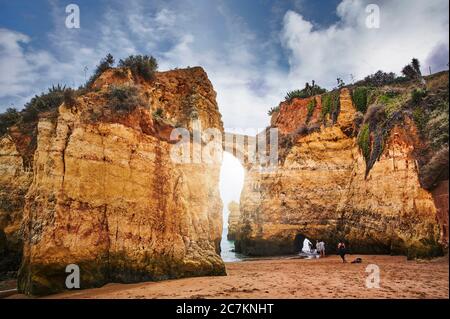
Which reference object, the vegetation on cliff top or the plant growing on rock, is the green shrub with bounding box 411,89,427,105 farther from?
the plant growing on rock

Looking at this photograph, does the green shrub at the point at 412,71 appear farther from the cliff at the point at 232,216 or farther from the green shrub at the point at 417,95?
the cliff at the point at 232,216

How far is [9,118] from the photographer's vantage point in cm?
1728

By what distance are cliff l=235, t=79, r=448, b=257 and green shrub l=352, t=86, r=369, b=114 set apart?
0.43 m

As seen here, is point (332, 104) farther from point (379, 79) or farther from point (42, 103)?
point (42, 103)

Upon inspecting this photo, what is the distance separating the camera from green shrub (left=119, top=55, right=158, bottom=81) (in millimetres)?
12892

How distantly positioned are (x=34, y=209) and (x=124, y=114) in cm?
402

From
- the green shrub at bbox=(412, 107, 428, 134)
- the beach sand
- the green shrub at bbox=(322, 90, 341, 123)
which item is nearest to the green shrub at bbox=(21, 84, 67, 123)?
the beach sand

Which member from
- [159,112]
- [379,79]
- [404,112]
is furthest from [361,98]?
[159,112]

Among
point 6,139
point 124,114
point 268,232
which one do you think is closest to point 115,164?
point 124,114

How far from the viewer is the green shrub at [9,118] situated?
16.9 metres

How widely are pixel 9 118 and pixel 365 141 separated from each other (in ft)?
69.5

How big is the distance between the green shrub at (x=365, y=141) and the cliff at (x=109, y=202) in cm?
1268

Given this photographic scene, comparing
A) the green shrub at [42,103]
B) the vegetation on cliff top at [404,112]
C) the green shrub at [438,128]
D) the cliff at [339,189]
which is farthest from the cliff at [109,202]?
the cliff at [339,189]
